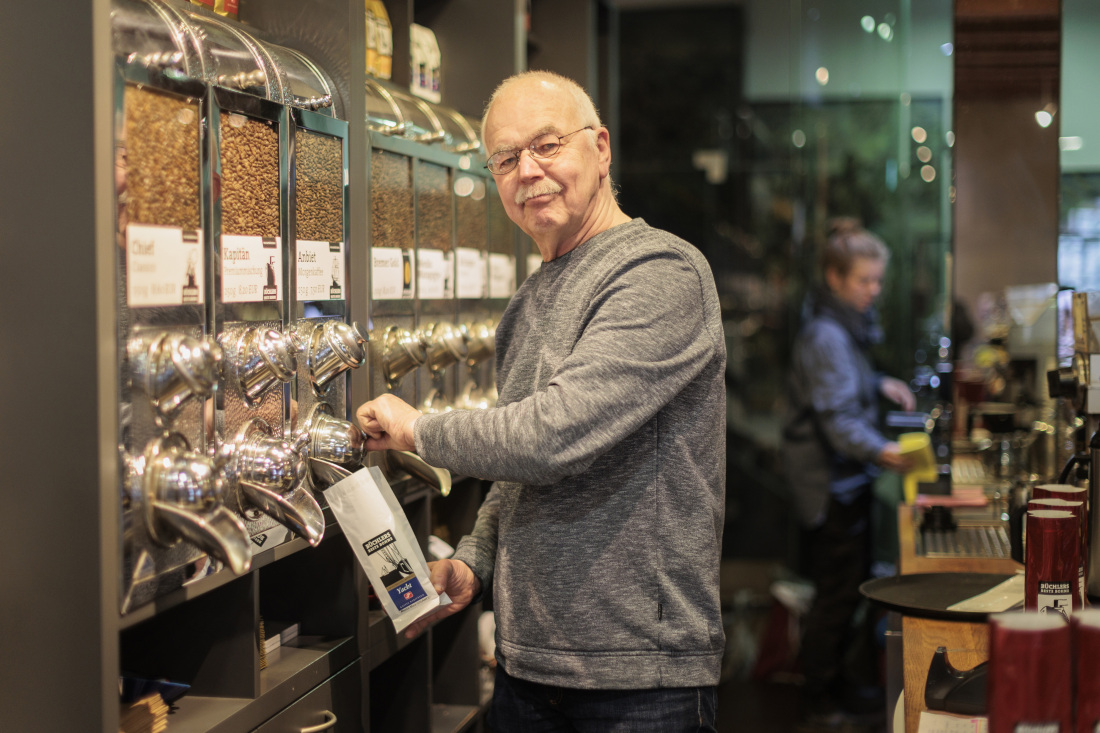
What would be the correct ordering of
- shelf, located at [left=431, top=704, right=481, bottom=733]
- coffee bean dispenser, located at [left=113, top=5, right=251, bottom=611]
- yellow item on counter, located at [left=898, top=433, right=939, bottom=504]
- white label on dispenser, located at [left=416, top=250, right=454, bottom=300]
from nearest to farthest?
1. coffee bean dispenser, located at [left=113, top=5, right=251, bottom=611]
2. white label on dispenser, located at [left=416, top=250, right=454, bottom=300]
3. shelf, located at [left=431, top=704, right=481, bottom=733]
4. yellow item on counter, located at [left=898, top=433, right=939, bottom=504]

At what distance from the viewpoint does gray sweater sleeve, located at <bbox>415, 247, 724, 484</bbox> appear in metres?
1.46

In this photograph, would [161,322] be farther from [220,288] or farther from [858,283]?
[858,283]

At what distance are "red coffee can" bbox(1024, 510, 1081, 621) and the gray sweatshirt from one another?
0.47m

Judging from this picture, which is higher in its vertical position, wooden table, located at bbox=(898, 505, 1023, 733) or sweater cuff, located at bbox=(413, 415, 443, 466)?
sweater cuff, located at bbox=(413, 415, 443, 466)

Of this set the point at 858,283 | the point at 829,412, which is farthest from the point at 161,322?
the point at 858,283

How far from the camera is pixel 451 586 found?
1.78 m

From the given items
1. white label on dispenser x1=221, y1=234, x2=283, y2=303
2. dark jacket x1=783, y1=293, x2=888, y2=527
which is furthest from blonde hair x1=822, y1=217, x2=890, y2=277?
white label on dispenser x1=221, y1=234, x2=283, y2=303

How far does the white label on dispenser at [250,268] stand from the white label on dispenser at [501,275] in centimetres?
104

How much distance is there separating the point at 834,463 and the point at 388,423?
280cm

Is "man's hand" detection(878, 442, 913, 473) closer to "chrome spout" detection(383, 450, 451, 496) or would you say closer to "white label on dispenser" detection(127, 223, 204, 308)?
"chrome spout" detection(383, 450, 451, 496)

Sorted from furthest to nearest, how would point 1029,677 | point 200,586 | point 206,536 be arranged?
point 200,586 < point 206,536 < point 1029,677

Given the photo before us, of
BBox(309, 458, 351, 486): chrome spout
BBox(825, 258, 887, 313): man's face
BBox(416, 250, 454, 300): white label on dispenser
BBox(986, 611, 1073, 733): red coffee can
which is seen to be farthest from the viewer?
BBox(825, 258, 887, 313): man's face

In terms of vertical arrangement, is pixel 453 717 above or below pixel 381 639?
below

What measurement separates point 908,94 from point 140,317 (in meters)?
4.42
